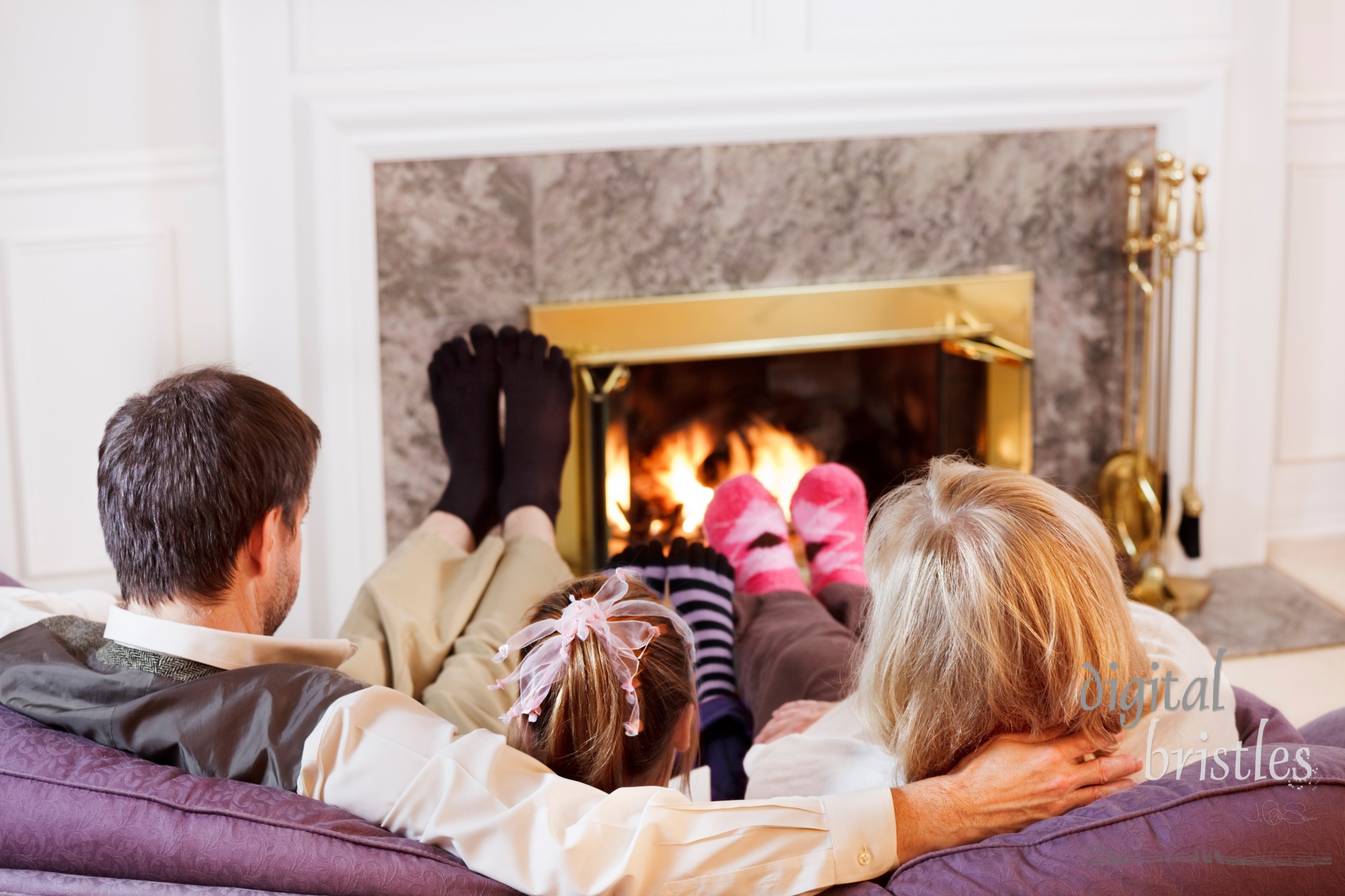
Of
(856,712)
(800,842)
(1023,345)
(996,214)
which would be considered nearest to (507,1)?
(996,214)

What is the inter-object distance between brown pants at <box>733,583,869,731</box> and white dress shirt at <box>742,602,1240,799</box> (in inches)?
3.1

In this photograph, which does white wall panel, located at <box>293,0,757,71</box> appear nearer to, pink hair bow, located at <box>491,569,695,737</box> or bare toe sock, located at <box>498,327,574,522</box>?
bare toe sock, located at <box>498,327,574,522</box>

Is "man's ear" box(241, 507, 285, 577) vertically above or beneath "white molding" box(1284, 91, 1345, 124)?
beneath

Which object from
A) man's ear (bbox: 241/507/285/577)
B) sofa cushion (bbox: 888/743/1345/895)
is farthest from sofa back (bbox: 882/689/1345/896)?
man's ear (bbox: 241/507/285/577)

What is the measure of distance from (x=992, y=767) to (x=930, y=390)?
189 centimetres

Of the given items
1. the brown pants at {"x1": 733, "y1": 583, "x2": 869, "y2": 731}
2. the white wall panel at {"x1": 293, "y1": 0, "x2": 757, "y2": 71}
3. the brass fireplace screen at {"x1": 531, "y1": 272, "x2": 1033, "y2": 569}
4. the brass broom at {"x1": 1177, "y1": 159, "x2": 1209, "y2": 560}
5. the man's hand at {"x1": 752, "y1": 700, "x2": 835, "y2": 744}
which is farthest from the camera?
the brass broom at {"x1": 1177, "y1": 159, "x2": 1209, "y2": 560}

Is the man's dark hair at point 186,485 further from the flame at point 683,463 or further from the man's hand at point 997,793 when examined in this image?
the flame at point 683,463

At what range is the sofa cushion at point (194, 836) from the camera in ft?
3.05

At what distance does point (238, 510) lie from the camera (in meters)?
1.14

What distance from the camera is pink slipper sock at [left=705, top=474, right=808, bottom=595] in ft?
6.79

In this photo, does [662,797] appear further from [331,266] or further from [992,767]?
[331,266]

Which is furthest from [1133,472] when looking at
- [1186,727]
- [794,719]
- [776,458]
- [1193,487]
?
[1186,727]

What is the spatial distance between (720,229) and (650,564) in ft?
2.94

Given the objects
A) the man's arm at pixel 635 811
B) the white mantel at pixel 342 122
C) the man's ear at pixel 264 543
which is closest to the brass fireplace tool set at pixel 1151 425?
the white mantel at pixel 342 122
